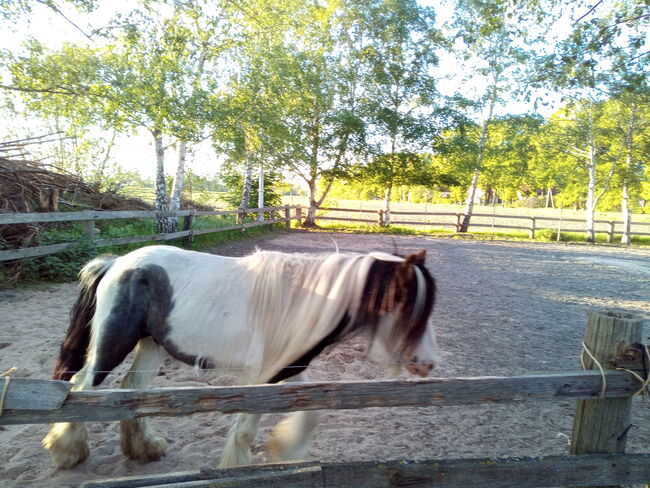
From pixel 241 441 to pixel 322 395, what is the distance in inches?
38.2

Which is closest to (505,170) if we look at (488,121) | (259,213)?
(488,121)

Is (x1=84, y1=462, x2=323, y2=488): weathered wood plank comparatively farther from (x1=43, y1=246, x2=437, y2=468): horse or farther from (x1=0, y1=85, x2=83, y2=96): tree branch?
(x1=0, y1=85, x2=83, y2=96): tree branch

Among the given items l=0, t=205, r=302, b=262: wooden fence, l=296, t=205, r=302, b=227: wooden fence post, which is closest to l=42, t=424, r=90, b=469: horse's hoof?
l=0, t=205, r=302, b=262: wooden fence

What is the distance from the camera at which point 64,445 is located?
2.58 metres

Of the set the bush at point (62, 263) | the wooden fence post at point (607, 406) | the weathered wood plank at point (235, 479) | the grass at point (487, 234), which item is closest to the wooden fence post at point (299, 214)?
the grass at point (487, 234)

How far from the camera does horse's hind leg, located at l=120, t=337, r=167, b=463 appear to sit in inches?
105

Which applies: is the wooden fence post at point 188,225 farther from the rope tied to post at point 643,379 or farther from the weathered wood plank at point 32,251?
the rope tied to post at point 643,379

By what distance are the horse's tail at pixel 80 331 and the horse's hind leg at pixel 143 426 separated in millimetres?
356

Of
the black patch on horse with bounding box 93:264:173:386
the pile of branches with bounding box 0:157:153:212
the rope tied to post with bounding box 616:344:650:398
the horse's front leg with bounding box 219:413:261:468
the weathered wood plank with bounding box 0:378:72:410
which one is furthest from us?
the pile of branches with bounding box 0:157:153:212

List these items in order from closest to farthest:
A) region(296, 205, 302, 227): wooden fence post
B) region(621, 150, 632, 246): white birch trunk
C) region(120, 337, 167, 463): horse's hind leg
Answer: region(120, 337, 167, 463): horse's hind leg, region(621, 150, 632, 246): white birch trunk, region(296, 205, 302, 227): wooden fence post

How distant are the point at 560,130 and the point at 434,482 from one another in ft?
83.3

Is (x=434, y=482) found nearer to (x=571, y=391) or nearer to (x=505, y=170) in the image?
(x=571, y=391)

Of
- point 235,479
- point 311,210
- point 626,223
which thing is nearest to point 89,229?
point 235,479

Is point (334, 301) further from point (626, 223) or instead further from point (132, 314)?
point (626, 223)
